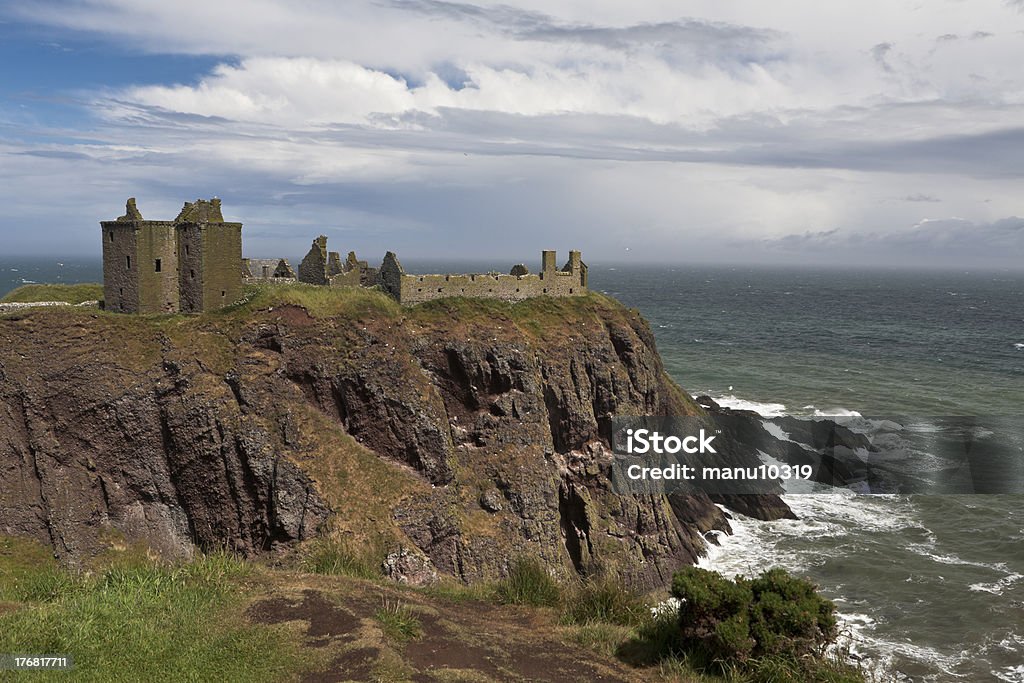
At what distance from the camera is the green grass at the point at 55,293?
140ft

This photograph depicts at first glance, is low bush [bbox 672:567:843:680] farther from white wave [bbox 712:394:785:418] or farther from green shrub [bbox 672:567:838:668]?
white wave [bbox 712:394:785:418]

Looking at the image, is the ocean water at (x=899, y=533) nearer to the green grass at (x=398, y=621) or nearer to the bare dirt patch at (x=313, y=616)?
the green grass at (x=398, y=621)

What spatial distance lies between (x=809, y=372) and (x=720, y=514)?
53072mm

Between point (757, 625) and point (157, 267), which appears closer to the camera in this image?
point (757, 625)

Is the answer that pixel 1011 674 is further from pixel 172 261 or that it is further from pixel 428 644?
pixel 172 261

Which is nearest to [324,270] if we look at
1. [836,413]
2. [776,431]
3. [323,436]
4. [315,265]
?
[315,265]

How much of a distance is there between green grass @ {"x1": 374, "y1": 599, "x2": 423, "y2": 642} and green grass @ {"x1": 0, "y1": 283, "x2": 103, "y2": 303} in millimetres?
33540

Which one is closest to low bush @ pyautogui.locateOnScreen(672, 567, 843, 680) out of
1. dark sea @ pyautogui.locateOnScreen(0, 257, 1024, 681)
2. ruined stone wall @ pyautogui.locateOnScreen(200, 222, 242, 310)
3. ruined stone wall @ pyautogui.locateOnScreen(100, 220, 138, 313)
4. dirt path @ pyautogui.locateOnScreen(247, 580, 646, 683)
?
dirt path @ pyautogui.locateOnScreen(247, 580, 646, 683)

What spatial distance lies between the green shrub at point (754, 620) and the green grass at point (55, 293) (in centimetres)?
3890

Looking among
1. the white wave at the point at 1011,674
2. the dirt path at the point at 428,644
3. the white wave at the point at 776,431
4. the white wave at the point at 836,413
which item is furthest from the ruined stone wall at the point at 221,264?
the white wave at the point at 836,413

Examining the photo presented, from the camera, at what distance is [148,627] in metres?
16.4

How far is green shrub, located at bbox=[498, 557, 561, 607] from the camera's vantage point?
21391 mm

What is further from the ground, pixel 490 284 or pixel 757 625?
pixel 490 284

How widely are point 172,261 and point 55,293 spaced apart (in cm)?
979
